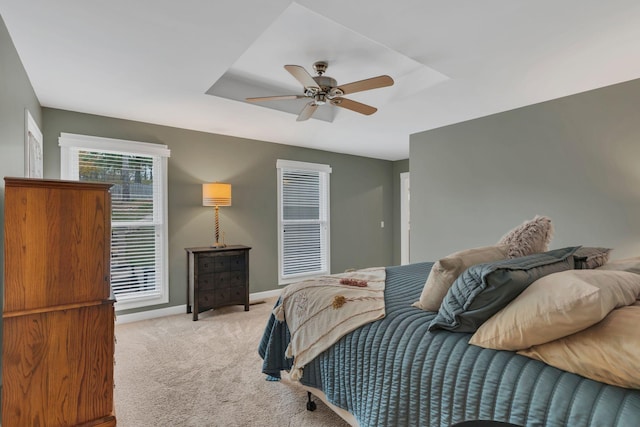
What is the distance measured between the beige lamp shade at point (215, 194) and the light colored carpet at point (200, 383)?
146 centimetres

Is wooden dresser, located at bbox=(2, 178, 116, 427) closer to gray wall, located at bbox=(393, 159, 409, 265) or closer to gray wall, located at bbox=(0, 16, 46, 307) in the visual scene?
gray wall, located at bbox=(0, 16, 46, 307)

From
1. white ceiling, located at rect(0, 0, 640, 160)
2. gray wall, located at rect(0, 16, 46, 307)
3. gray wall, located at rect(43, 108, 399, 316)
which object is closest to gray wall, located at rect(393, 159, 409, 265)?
gray wall, located at rect(43, 108, 399, 316)

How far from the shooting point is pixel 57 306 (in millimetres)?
1694

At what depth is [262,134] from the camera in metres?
4.57

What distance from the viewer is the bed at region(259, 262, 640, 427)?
1.00 m

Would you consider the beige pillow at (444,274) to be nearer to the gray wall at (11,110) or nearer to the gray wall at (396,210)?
the gray wall at (11,110)

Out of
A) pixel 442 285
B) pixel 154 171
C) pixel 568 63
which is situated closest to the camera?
pixel 442 285

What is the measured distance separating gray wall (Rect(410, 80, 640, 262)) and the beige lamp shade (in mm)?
2616

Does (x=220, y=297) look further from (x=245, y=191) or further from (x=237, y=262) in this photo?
(x=245, y=191)

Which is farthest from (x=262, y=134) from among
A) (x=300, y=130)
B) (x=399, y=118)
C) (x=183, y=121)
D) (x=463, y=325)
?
(x=463, y=325)

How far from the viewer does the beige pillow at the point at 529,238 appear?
6.17ft

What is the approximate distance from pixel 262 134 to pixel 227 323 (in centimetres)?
251

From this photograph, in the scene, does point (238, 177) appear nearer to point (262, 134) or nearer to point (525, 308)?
point (262, 134)

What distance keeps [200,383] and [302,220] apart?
3327mm
